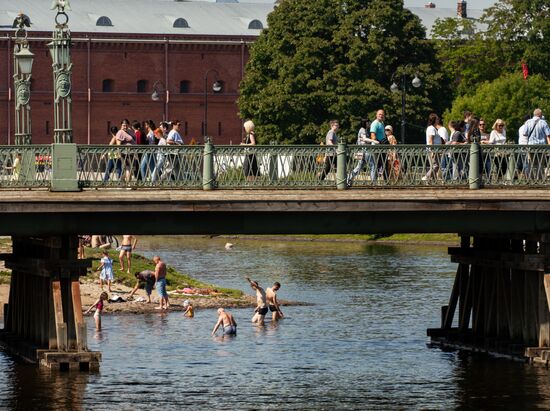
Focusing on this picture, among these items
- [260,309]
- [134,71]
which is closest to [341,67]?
[134,71]

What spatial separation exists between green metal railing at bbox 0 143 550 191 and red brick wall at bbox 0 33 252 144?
95740 mm

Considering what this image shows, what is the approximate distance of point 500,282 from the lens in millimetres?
37188

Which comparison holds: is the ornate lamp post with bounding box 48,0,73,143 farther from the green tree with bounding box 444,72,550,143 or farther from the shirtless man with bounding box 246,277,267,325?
the green tree with bounding box 444,72,550,143

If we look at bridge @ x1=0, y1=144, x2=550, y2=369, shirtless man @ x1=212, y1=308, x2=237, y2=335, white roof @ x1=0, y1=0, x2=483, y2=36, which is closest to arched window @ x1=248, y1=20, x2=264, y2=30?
white roof @ x1=0, y1=0, x2=483, y2=36

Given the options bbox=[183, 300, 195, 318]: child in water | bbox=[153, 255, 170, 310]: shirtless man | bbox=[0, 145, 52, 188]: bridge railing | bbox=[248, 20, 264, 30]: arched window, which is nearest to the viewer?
bbox=[0, 145, 52, 188]: bridge railing

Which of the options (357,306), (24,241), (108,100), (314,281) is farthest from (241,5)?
(24,241)

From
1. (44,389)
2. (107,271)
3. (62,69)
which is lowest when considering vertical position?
(44,389)

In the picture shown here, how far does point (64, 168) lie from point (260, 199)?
3.68 meters

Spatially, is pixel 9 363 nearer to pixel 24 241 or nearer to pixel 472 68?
pixel 24 241

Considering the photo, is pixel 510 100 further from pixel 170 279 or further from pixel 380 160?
pixel 380 160

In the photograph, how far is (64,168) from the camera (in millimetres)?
33062

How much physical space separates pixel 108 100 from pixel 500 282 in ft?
320

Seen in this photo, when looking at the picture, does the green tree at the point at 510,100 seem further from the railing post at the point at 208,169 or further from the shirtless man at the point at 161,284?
the railing post at the point at 208,169

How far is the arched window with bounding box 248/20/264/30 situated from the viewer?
141 meters
